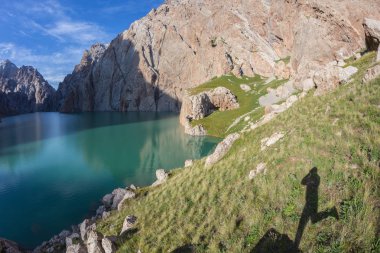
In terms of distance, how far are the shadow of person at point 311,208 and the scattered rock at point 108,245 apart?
9.84 meters

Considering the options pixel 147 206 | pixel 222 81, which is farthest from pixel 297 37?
pixel 147 206

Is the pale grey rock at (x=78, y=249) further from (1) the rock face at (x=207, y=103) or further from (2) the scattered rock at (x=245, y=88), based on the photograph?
(2) the scattered rock at (x=245, y=88)

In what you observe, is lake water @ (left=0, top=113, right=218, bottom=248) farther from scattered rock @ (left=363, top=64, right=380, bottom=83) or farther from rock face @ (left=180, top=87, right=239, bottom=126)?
scattered rock @ (left=363, top=64, right=380, bottom=83)

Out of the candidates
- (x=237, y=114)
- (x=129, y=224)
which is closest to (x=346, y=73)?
(x=129, y=224)

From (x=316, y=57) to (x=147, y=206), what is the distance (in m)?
69.5

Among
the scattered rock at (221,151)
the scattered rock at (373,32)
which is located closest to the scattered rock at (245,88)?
the scattered rock at (373,32)

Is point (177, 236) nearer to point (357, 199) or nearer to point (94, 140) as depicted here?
point (357, 199)

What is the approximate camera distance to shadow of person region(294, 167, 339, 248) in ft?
38.1

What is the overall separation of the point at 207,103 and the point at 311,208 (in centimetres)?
8851

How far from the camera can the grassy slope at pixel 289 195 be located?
11188 mm

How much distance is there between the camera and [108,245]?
644 inches

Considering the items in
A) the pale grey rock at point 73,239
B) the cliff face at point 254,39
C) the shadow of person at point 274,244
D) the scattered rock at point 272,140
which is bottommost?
the pale grey rock at point 73,239

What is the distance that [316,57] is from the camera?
3004 inches

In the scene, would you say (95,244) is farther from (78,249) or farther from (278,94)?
(278,94)
